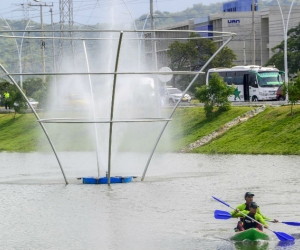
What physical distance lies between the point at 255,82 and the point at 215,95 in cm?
889

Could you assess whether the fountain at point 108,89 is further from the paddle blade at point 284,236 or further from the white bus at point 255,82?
the white bus at point 255,82

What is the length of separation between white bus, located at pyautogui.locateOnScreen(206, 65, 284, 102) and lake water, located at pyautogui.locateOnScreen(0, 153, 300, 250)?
21024mm

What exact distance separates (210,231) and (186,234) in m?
0.89

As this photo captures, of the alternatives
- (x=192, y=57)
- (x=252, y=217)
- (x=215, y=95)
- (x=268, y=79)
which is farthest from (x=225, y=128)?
(x=252, y=217)

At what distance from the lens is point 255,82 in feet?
221

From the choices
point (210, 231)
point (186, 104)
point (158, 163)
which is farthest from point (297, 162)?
point (186, 104)

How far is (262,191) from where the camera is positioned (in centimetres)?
3306

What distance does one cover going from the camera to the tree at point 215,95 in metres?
59.4

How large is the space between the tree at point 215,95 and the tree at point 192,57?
5.96 ft

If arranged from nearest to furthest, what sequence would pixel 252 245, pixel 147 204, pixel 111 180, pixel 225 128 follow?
pixel 252 245
pixel 147 204
pixel 111 180
pixel 225 128

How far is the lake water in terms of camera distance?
23.9 m

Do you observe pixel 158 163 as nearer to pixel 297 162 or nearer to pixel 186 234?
pixel 297 162

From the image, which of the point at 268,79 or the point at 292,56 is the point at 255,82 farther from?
the point at 292,56

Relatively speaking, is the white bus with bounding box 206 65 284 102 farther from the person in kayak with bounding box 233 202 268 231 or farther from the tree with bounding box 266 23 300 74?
the person in kayak with bounding box 233 202 268 231
